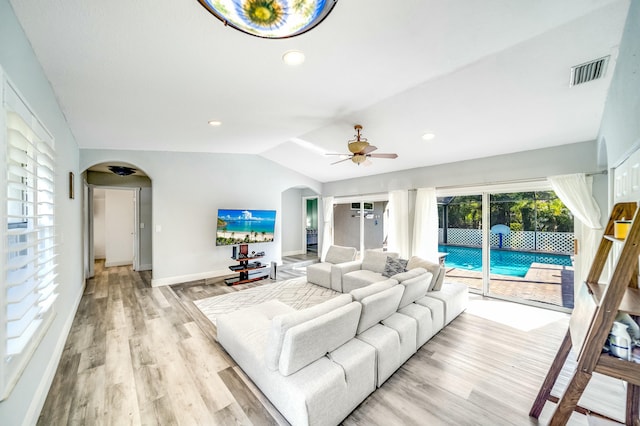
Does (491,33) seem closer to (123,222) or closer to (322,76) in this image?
(322,76)

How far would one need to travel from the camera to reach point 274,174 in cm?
668

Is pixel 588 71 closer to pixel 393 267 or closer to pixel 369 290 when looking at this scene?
pixel 369 290

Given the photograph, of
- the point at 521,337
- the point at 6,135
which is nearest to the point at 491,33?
the point at 6,135

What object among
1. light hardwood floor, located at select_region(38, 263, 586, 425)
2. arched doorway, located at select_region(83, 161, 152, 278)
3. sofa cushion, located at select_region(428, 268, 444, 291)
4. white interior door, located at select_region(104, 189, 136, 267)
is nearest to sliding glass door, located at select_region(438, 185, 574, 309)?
light hardwood floor, located at select_region(38, 263, 586, 425)

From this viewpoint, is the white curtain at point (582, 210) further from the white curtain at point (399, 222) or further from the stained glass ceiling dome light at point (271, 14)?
the stained glass ceiling dome light at point (271, 14)

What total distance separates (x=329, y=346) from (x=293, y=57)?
236 cm

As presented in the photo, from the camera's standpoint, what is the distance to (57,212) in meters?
2.61

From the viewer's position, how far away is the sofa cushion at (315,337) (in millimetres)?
1706

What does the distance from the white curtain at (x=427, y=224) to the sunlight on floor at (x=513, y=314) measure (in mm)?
1185

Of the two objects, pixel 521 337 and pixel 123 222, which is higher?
pixel 123 222

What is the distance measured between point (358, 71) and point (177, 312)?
4.04 m

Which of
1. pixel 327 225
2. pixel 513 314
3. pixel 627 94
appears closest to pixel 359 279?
pixel 513 314

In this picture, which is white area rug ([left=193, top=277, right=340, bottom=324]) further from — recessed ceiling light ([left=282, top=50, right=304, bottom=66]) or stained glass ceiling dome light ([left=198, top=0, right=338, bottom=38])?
stained glass ceiling dome light ([left=198, top=0, right=338, bottom=38])

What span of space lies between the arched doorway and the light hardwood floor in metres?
3.00
